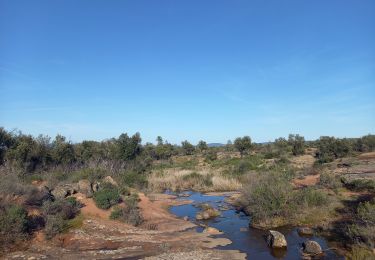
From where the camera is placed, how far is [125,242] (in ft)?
61.7

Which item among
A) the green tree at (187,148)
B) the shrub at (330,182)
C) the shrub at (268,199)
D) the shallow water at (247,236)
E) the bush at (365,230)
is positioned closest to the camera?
the bush at (365,230)

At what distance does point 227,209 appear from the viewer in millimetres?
28078

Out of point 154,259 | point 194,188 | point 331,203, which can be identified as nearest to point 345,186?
point 331,203

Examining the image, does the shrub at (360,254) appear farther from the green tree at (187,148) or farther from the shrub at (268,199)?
the green tree at (187,148)

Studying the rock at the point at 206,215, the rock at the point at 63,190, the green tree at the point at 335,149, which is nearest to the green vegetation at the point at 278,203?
the rock at the point at 206,215

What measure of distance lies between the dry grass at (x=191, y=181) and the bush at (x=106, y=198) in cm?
1253

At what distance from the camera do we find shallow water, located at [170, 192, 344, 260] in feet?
54.2

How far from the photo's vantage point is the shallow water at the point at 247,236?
54.2 feet

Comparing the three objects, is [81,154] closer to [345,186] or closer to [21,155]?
[21,155]

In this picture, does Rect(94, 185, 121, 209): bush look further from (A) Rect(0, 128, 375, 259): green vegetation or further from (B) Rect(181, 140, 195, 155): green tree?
(B) Rect(181, 140, 195, 155): green tree

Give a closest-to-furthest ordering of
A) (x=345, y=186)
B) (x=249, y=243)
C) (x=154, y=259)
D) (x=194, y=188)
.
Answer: (x=154, y=259) < (x=249, y=243) < (x=345, y=186) < (x=194, y=188)

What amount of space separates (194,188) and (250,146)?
32672 millimetres

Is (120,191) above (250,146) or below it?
below

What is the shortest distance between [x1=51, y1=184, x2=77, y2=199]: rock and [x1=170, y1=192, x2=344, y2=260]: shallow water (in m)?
7.88
